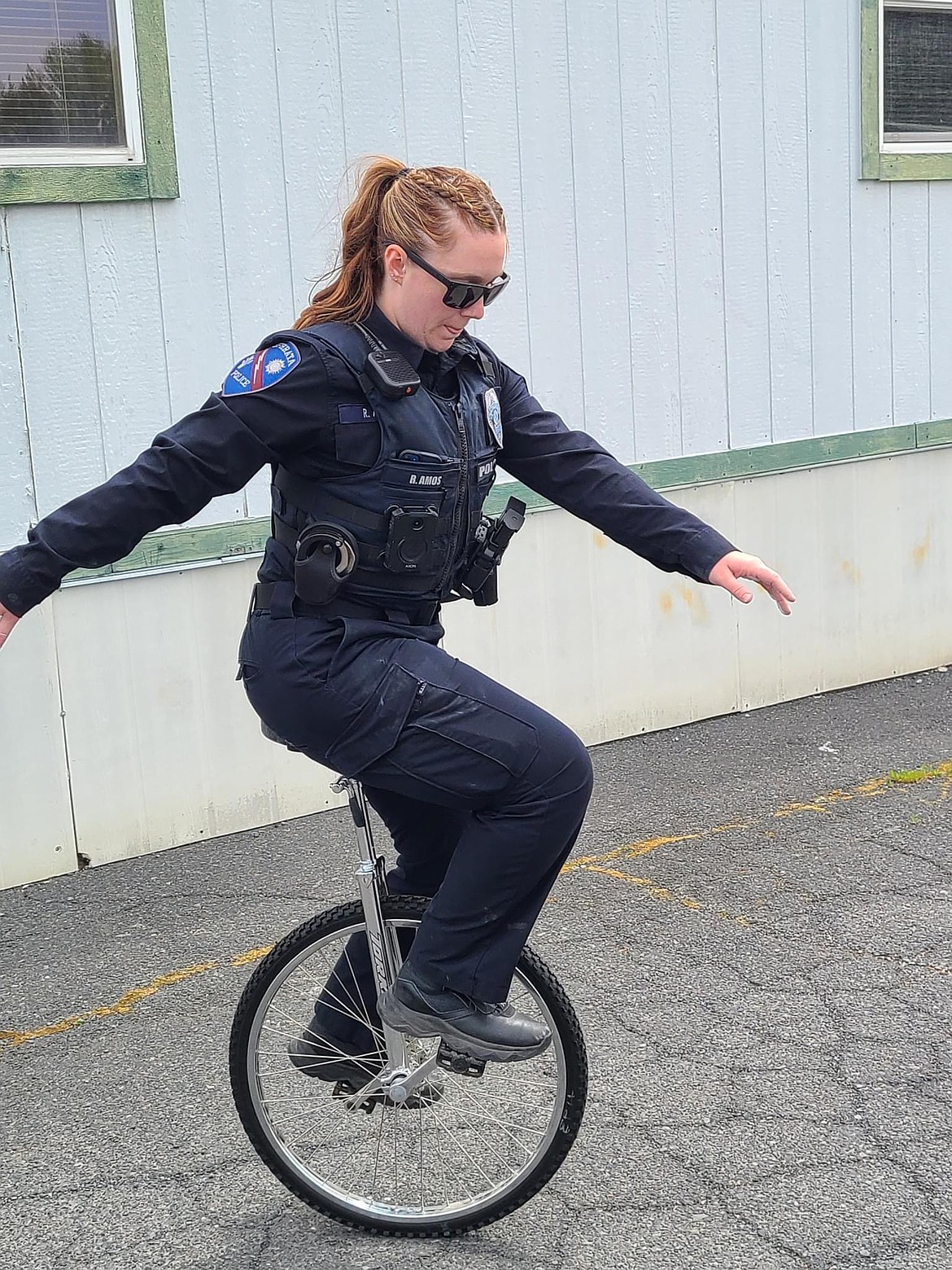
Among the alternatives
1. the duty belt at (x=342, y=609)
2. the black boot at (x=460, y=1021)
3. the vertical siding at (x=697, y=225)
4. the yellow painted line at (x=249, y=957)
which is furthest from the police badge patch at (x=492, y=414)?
the vertical siding at (x=697, y=225)

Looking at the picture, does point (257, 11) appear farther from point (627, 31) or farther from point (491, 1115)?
point (491, 1115)

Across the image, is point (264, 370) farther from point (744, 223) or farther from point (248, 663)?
point (744, 223)

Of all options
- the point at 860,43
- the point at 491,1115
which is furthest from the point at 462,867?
the point at 860,43

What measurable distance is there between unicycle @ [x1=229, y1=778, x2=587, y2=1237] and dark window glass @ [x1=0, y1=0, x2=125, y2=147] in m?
3.12

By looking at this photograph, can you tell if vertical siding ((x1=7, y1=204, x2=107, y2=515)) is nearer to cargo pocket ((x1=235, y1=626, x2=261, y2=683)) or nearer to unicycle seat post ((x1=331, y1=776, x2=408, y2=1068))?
cargo pocket ((x1=235, y1=626, x2=261, y2=683))

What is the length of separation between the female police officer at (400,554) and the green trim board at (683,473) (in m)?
2.44

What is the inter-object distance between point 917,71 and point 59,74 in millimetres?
4347

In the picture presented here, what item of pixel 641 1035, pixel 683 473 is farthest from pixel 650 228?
pixel 641 1035

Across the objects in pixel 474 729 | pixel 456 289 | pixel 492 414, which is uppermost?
pixel 456 289

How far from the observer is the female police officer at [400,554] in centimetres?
281

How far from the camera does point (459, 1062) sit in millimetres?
3059

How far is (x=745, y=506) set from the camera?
22.6 feet

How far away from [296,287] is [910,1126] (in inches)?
144

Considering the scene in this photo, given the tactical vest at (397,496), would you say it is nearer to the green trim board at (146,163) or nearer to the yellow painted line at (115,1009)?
the yellow painted line at (115,1009)
